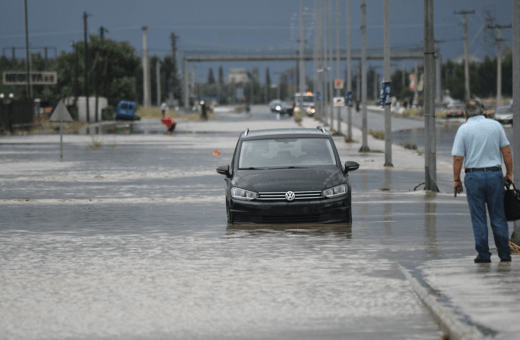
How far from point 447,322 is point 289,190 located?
5780 millimetres

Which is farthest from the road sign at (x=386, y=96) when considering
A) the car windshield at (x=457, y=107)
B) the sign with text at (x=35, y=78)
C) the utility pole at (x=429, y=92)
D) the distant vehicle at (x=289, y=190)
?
the car windshield at (x=457, y=107)

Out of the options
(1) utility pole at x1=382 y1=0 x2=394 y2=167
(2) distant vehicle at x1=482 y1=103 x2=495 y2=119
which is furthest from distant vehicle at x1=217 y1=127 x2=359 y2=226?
(1) utility pole at x1=382 y1=0 x2=394 y2=167

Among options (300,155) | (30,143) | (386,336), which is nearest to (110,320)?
(386,336)

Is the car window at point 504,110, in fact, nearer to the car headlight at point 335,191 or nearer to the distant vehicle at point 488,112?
the distant vehicle at point 488,112

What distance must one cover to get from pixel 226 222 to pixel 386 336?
24.2 feet

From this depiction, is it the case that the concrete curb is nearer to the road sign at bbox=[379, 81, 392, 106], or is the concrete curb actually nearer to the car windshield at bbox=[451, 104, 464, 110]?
the road sign at bbox=[379, 81, 392, 106]

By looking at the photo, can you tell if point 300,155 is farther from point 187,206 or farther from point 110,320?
point 110,320

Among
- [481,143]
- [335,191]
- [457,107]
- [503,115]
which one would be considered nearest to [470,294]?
[481,143]

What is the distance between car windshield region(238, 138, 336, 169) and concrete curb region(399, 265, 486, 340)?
219 inches

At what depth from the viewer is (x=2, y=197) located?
18.7 m

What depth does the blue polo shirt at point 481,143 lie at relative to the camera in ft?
29.8

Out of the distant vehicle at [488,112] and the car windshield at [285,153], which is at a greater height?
the distant vehicle at [488,112]

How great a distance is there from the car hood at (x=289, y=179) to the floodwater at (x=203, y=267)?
67cm

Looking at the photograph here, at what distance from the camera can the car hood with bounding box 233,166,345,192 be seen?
41.0 feet
